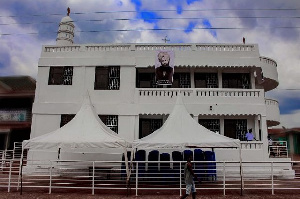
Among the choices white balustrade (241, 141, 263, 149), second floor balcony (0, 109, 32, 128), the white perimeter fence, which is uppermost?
second floor balcony (0, 109, 32, 128)

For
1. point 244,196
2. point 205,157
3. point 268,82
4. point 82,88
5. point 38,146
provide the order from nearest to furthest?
point 244,196 → point 38,146 → point 205,157 → point 82,88 → point 268,82

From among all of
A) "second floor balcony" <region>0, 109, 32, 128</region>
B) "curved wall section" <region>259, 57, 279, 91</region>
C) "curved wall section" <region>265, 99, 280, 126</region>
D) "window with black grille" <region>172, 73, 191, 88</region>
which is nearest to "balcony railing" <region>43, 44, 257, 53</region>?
"window with black grille" <region>172, 73, 191, 88</region>

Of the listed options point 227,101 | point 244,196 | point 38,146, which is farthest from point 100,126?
point 227,101

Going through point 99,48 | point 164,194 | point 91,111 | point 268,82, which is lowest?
point 164,194

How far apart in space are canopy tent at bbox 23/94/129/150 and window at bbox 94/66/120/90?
424cm

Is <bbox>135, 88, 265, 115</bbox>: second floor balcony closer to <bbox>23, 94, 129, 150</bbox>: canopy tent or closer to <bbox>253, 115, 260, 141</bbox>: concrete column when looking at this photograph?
<bbox>253, 115, 260, 141</bbox>: concrete column

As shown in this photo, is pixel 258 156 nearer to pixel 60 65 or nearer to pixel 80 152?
pixel 80 152

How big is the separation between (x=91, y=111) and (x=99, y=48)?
5.71 m

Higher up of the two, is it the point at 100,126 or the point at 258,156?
the point at 100,126

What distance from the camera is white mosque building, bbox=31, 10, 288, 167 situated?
1559 centimetres

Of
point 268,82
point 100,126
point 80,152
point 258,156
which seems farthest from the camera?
point 268,82

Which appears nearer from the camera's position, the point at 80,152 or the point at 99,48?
the point at 80,152

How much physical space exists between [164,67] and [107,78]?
134 inches

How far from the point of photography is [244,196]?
379 inches
